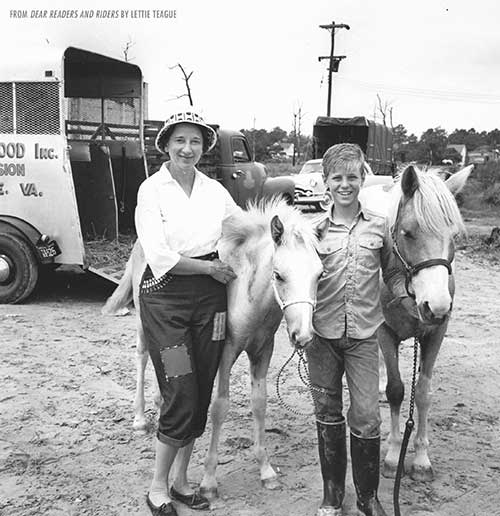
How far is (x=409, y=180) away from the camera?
301 centimetres

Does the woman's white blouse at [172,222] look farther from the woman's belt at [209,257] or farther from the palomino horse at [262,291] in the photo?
the palomino horse at [262,291]

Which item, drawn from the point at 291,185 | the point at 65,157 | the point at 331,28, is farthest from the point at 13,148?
the point at 331,28

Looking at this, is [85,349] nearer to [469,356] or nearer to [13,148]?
[13,148]

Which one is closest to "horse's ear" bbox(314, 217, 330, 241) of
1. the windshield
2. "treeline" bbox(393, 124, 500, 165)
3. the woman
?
the woman

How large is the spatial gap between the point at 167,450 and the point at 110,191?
5.86 metres

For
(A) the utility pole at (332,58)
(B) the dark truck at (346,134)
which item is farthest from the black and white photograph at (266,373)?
(A) the utility pole at (332,58)

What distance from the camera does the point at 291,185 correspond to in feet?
44.9

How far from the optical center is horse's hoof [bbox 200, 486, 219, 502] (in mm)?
3252

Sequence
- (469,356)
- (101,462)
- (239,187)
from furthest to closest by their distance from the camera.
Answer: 1. (239,187)
2. (469,356)
3. (101,462)

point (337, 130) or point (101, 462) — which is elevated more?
point (337, 130)

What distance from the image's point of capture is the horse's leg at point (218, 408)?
3193 mm

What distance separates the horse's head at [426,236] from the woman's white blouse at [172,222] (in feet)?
2.95

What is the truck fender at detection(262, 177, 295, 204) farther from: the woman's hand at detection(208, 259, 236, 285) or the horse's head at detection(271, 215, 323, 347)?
the horse's head at detection(271, 215, 323, 347)

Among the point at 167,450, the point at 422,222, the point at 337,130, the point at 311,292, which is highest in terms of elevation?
the point at 337,130
